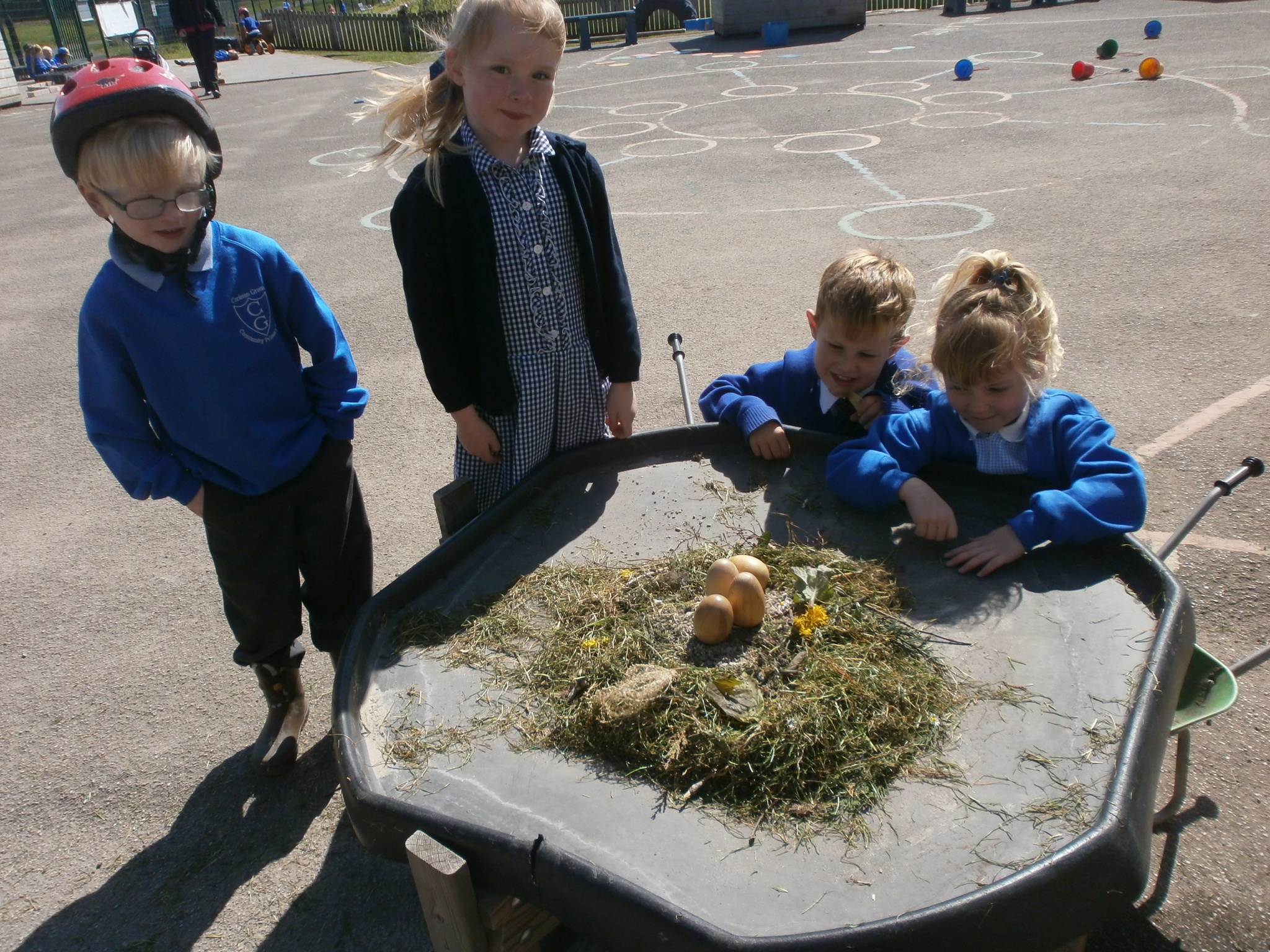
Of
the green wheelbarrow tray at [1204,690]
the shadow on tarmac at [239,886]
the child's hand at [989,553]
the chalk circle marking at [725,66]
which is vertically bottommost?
the shadow on tarmac at [239,886]

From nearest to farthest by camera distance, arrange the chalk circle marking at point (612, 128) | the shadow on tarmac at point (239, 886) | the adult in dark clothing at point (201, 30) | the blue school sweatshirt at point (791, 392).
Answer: the shadow on tarmac at point (239, 886) < the blue school sweatshirt at point (791, 392) < the chalk circle marking at point (612, 128) < the adult in dark clothing at point (201, 30)

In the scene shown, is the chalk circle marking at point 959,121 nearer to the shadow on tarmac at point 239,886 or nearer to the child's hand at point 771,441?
the child's hand at point 771,441

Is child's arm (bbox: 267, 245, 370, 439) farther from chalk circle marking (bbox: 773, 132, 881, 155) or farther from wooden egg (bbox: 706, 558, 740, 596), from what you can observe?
chalk circle marking (bbox: 773, 132, 881, 155)

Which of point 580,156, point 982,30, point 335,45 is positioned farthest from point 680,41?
point 580,156

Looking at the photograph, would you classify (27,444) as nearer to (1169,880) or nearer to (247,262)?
(247,262)

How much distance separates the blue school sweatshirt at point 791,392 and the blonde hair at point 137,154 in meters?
Answer: 1.62

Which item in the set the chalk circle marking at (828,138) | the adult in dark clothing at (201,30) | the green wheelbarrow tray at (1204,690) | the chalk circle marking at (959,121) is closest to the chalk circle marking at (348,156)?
the chalk circle marking at (828,138)

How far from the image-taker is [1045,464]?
8.62 ft

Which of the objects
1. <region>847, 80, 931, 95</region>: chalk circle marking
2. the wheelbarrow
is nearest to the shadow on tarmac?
the wheelbarrow

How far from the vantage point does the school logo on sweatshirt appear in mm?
2547

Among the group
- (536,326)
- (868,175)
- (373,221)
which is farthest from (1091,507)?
(373,221)

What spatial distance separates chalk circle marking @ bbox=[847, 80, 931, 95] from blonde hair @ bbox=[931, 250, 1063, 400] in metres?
10.8

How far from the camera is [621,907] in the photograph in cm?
160

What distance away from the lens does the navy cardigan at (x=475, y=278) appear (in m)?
2.63
